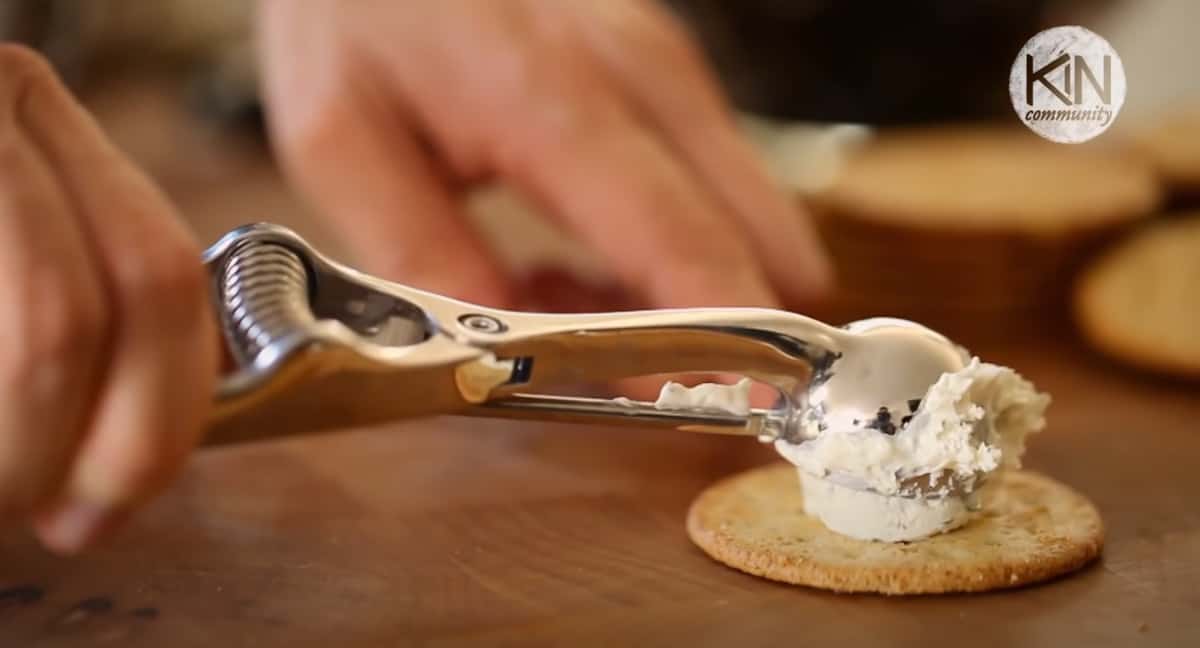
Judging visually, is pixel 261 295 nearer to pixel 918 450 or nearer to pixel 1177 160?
pixel 918 450

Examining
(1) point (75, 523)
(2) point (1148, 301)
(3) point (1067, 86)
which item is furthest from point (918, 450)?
(2) point (1148, 301)

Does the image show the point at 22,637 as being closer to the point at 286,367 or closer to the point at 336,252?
the point at 286,367

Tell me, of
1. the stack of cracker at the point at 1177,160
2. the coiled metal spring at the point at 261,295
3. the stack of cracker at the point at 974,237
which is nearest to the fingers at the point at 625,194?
the stack of cracker at the point at 974,237

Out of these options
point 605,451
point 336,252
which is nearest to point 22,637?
point 605,451

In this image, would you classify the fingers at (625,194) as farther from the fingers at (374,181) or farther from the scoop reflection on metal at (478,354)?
the scoop reflection on metal at (478,354)

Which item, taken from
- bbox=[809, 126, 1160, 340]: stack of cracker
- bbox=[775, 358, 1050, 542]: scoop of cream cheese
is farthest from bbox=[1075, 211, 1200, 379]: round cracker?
bbox=[775, 358, 1050, 542]: scoop of cream cheese

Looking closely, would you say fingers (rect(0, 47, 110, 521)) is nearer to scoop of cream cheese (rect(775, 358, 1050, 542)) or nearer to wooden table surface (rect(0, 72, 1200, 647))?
wooden table surface (rect(0, 72, 1200, 647))
